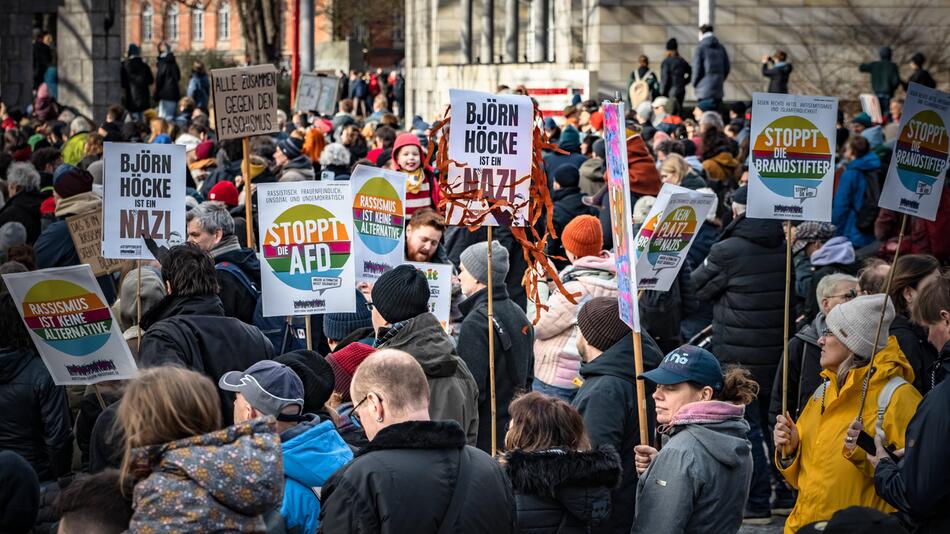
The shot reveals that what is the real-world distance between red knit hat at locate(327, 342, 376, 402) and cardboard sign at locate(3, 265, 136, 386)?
0.99m

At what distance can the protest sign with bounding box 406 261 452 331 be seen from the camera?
26.6 feet

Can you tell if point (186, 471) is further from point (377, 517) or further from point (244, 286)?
point (244, 286)

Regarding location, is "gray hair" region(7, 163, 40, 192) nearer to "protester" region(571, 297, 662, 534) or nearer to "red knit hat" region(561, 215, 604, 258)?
"red knit hat" region(561, 215, 604, 258)

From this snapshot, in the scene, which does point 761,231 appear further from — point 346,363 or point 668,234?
point 346,363

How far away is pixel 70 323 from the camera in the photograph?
6.66 m

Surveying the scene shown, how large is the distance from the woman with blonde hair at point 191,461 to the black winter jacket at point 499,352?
11.4ft

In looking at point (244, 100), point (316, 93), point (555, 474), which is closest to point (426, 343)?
point (555, 474)

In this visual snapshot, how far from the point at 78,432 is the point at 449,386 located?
5.99ft

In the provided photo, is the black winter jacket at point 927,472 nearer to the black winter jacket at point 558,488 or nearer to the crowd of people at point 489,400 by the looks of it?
the crowd of people at point 489,400

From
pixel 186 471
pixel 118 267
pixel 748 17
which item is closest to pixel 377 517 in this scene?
pixel 186 471

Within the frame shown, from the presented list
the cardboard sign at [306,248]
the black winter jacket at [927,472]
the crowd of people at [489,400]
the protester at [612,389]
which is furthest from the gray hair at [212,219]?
the black winter jacket at [927,472]

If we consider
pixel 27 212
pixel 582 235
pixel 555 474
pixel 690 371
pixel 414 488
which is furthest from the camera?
pixel 27 212

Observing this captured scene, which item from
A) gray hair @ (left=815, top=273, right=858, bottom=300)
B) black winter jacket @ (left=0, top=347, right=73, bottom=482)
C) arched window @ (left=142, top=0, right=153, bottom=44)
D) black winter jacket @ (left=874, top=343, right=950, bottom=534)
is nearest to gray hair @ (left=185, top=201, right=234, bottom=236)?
black winter jacket @ (left=0, top=347, right=73, bottom=482)

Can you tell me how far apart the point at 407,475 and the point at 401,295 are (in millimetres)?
1890
